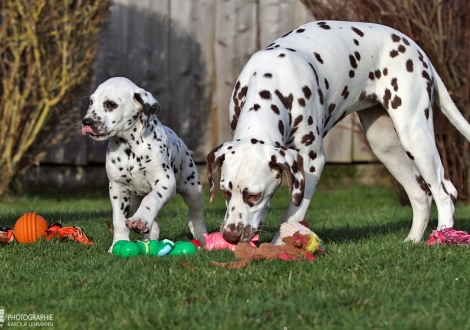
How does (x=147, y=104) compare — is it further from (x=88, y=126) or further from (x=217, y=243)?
(x=217, y=243)

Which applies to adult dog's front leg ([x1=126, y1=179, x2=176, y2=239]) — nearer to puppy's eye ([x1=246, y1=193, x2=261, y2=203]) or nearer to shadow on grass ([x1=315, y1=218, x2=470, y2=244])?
puppy's eye ([x1=246, y1=193, x2=261, y2=203])

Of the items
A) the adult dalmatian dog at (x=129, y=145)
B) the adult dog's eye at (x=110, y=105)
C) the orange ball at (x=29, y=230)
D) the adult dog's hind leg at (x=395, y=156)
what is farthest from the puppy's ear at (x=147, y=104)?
the adult dog's hind leg at (x=395, y=156)

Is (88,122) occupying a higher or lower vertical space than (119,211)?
higher

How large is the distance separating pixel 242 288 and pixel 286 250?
748 mm

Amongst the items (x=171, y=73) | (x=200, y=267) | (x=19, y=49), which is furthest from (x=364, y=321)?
(x=171, y=73)

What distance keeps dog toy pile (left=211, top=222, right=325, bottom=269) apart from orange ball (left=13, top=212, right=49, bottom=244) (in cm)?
194

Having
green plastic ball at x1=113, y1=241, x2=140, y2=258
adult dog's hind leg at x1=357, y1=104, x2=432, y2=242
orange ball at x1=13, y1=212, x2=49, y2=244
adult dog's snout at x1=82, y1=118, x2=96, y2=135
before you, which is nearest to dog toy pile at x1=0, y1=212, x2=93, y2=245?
orange ball at x1=13, y1=212, x2=49, y2=244

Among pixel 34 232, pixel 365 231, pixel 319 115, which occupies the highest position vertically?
pixel 319 115

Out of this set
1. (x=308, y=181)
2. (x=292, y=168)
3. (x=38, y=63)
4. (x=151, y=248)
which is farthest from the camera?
(x=38, y=63)

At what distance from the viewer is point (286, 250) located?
15.8 ft

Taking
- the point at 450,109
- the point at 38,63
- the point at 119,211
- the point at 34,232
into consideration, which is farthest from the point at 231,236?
the point at 38,63

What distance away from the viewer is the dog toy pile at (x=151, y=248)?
5.25 meters

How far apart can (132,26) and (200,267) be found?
7.40m

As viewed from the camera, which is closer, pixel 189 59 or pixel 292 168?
pixel 292 168
